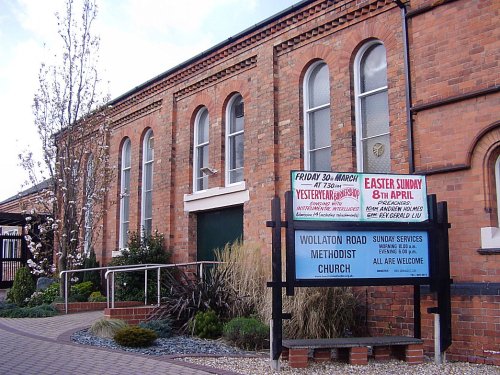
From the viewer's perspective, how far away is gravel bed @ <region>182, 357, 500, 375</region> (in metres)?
8.12

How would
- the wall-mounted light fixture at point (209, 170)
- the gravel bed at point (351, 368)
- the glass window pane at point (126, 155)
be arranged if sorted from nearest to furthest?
the gravel bed at point (351, 368) → the wall-mounted light fixture at point (209, 170) → the glass window pane at point (126, 155)

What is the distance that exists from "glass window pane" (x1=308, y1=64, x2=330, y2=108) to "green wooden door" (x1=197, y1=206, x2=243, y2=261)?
3.41 m

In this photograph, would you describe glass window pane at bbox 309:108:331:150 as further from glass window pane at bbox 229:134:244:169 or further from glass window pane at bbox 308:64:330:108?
glass window pane at bbox 229:134:244:169

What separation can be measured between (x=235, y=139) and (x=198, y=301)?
17.0ft

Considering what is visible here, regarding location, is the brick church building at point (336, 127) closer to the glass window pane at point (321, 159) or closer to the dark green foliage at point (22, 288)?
the glass window pane at point (321, 159)

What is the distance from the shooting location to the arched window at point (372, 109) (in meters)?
11.6

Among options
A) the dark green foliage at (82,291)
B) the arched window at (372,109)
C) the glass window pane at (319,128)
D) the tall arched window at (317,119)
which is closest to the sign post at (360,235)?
the arched window at (372,109)

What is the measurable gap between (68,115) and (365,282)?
12077 millimetres

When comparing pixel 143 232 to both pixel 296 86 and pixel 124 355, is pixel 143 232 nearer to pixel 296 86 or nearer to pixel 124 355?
pixel 296 86

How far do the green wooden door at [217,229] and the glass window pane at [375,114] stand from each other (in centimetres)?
433

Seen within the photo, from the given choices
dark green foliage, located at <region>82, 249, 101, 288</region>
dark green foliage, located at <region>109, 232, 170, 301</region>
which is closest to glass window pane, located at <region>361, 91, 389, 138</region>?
A: dark green foliage, located at <region>109, 232, 170, 301</region>

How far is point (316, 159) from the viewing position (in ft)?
42.7

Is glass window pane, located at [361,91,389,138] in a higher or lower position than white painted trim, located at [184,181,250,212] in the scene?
higher

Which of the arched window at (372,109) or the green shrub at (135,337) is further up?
the arched window at (372,109)
